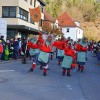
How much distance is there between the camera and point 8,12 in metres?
41.9

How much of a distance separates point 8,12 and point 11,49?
59.8ft

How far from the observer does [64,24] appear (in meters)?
93.4

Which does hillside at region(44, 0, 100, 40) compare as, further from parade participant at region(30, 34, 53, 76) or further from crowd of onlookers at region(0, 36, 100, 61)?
parade participant at region(30, 34, 53, 76)

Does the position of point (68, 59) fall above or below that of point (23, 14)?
below

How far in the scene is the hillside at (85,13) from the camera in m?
112

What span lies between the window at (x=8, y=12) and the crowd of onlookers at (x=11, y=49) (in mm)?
15505

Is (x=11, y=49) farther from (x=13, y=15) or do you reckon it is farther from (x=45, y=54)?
(x=13, y=15)

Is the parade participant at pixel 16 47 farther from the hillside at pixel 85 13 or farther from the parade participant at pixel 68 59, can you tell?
the hillside at pixel 85 13

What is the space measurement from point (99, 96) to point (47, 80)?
3572 mm

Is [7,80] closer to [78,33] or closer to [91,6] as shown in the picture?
[78,33]

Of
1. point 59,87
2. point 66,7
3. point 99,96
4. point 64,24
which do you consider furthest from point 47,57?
point 66,7

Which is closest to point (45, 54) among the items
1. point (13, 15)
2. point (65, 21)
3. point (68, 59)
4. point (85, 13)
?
point (68, 59)

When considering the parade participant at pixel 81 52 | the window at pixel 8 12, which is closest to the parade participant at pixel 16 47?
the parade participant at pixel 81 52

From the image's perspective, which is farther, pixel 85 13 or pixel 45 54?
pixel 85 13
